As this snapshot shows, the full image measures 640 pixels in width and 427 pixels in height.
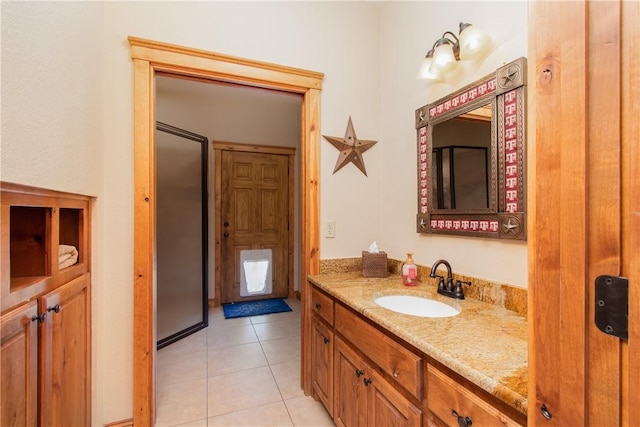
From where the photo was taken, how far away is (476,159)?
144 cm

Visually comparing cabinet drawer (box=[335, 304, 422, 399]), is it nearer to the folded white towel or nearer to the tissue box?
the tissue box

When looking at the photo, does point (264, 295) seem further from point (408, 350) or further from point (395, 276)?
point (408, 350)

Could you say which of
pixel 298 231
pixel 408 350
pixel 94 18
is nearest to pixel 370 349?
pixel 408 350

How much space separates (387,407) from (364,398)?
0.61ft

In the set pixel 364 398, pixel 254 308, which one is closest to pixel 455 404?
pixel 364 398

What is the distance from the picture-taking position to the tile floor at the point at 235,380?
176 centimetres

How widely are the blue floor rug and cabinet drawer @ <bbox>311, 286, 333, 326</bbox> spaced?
6.16 ft

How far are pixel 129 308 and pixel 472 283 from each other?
1.87 metres

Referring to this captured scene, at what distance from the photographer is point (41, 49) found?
96 centimetres

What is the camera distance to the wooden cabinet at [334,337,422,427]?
1.04 meters

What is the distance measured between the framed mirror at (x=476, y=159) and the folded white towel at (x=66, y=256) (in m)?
1.82

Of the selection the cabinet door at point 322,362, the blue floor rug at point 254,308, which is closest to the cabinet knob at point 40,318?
the cabinet door at point 322,362

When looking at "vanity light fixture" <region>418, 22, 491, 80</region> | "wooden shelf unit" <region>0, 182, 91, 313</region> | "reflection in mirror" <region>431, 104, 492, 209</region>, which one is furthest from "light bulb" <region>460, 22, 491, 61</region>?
"wooden shelf unit" <region>0, 182, 91, 313</region>

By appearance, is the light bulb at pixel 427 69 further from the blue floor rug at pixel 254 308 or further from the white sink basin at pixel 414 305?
the blue floor rug at pixel 254 308
